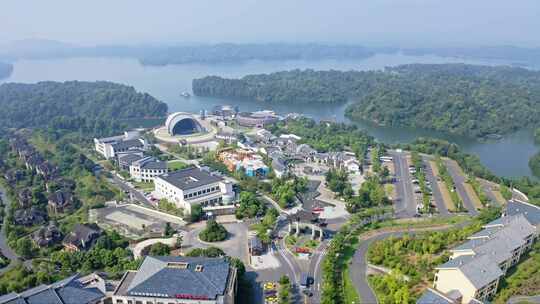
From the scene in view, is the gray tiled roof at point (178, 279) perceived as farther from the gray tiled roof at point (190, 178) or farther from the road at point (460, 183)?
the road at point (460, 183)

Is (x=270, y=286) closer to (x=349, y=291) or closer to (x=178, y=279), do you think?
(x=349, y=291)

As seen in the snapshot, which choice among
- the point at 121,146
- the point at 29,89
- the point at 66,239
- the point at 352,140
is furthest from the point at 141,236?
the point at 29,89

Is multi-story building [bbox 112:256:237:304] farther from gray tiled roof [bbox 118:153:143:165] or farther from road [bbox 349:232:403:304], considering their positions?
gray tiled roof [bbox 118:153:143:165]

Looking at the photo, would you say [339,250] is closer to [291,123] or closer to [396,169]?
[396,169]

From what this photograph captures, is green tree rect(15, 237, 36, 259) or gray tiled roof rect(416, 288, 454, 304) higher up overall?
gray tiled roof rect(416, 288, 454, 304)

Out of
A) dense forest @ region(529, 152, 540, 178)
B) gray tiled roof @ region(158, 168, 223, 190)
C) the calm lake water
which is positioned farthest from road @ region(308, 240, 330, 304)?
dense forest @ region(529, 152, 540, 178)

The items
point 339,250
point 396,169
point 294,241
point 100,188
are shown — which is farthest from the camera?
point 396,169

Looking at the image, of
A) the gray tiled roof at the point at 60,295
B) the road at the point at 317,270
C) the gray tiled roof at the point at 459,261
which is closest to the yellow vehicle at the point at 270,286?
the road at the point at 317,270
